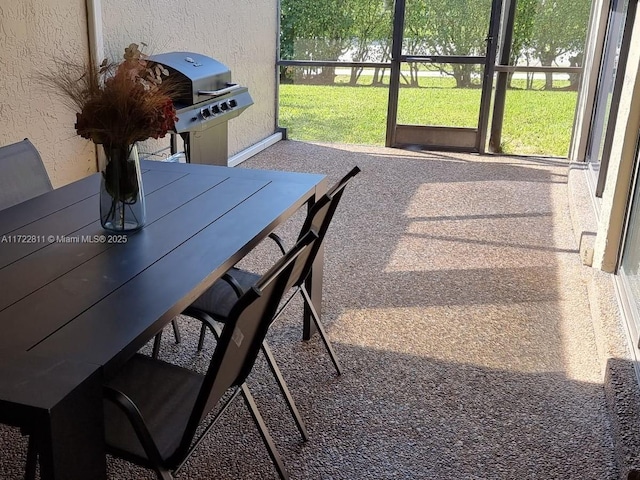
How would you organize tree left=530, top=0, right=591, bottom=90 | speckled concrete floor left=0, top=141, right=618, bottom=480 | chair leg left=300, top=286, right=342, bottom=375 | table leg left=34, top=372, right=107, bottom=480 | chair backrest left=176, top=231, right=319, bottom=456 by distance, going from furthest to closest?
tree left=530, top=0, right=591, bottom=90
chair leg left=300, top=286, right=342, bottom=375
speckled concrete floor left=0, top=141, right=618, bottom=480
chair backrest left=176, top=231, right=319, bottom=456
table leg left=34, top=372, right=107, bottom=480

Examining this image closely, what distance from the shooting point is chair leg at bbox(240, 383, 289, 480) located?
6.01 feet

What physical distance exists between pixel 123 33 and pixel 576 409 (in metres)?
3.49

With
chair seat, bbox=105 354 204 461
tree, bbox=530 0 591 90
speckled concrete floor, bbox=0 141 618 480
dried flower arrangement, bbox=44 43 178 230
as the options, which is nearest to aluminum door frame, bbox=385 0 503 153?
tree, bbox=530 0 591 90

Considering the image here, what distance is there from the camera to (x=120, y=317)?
4.85 feet

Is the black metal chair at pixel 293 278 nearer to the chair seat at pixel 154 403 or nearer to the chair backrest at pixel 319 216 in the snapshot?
the chair backrest at pixel 319 216

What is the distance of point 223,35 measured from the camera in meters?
5.66

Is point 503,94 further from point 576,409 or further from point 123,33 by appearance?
point 576,409

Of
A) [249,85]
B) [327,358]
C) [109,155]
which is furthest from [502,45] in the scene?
[109,155]

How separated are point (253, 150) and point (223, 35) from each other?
50.7 inches

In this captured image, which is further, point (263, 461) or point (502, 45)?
point (502, 45)

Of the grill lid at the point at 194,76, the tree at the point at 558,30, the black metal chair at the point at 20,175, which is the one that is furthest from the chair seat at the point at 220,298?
the tree at the point at 558,30

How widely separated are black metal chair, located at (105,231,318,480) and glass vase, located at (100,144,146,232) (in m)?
A: 0.45

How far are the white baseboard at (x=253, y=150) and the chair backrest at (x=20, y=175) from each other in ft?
A: 11.1

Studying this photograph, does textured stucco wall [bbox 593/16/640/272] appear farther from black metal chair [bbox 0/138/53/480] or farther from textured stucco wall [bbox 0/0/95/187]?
textured stucco wall [bbox 0/0/95/187]
